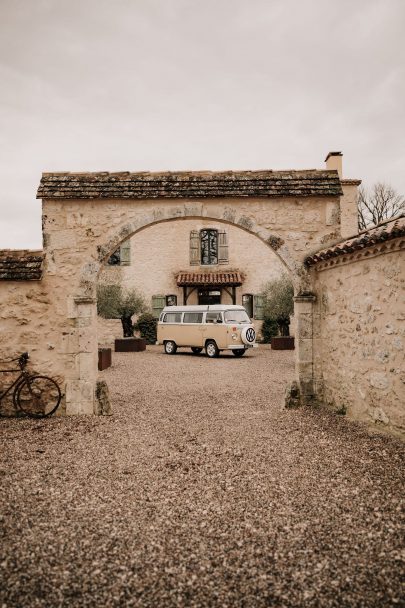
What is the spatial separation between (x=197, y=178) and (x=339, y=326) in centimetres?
328

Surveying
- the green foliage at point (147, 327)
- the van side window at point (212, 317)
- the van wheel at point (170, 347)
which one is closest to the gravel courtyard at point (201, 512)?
the van side window at point (212, 317)

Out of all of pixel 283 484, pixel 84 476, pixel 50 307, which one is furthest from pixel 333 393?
pixel 50 307

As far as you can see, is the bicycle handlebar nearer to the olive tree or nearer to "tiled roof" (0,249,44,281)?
"tiled roof" (0,249,44,281)

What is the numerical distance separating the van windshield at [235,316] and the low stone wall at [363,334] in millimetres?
8146

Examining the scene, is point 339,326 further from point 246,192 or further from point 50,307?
point 50,307

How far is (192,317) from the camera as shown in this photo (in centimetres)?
1648

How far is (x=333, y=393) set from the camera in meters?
6.90

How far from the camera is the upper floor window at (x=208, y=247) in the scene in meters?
22.1

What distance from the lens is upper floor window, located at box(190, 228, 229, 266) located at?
22141mm

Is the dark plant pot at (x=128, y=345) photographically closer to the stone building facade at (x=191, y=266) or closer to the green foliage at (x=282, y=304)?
the stone building facade at (x=191, y=266)

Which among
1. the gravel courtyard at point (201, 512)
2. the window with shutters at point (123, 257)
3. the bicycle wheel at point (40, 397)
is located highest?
the window with shutters at point (123, 257)

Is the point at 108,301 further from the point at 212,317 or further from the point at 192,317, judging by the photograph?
the point at 212,317

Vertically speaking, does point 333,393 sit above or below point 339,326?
below

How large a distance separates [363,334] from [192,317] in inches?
423
